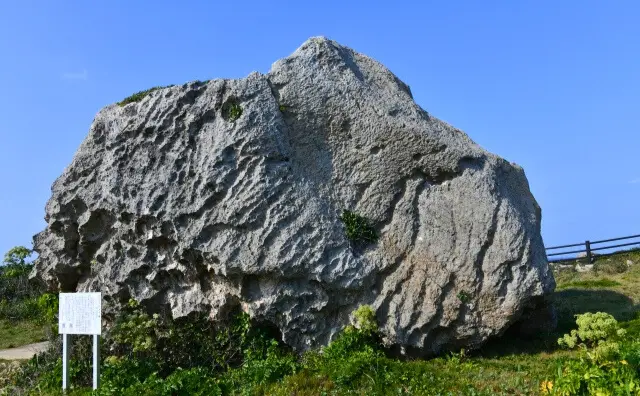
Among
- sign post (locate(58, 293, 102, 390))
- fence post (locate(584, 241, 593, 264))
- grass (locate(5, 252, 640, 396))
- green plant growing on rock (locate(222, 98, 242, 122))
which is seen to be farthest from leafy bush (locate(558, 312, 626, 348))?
fence post (locate(584, 241, 593, 264))

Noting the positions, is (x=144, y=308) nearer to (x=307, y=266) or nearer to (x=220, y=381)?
(x=220, y=381)

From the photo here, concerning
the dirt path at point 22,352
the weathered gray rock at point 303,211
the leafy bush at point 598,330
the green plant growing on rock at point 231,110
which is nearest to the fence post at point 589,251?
the weathered gray rock at point 303,211

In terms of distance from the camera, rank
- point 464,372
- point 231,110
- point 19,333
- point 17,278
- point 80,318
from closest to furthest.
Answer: point 464,372
point 80,318
point 231,110
point 19,333
point 17,278

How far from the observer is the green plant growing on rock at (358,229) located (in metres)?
11.4

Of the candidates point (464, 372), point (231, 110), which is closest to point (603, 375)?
point (464, 372)

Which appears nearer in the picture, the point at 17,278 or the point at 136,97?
the point at 136,97

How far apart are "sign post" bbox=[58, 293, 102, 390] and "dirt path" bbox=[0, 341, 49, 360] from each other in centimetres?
521

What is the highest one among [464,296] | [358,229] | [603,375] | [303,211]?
[303,211]

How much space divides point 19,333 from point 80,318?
38.9 ft

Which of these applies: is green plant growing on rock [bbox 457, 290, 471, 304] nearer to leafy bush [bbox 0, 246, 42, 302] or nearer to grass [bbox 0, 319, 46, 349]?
grass [bbox 0, 319, 46, 349]

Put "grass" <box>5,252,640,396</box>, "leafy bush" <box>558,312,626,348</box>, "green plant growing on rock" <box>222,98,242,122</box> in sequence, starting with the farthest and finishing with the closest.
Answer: "green plant growing on rock" <box>222,98,242,122</box>
"leafy bush" <box>558,312,626,348</box>
"grass" <box>5,252,640,396</box>

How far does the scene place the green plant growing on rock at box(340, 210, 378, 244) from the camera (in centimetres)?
1137

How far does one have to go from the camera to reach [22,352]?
16797 millimetres

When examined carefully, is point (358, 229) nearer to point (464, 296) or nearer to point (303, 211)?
point (303, 211)
